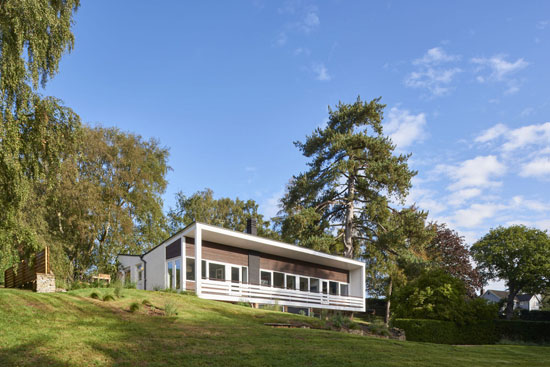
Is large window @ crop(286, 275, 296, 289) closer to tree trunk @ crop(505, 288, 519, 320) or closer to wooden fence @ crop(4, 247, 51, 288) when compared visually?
wooden fence @ crop(4, 247, 51, 288)

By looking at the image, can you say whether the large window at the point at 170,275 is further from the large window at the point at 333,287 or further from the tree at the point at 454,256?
the tree at the point at 454,256

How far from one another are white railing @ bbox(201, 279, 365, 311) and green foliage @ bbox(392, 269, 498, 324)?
517cm

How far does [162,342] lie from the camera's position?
10.7 metres

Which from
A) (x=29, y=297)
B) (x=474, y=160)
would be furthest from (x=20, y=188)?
(x=474, y=160)

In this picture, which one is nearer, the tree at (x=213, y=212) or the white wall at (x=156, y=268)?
the white wall at (x=156, y=268)

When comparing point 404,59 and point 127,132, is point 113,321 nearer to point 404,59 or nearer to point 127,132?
point 404,59

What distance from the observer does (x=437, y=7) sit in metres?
16.0

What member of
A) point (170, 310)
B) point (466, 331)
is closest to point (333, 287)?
point (466, 331)

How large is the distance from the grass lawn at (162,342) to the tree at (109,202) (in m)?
18.9

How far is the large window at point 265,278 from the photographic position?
26.5 m

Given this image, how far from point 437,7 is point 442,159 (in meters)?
7.17

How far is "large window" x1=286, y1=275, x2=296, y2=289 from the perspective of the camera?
92.6 feet

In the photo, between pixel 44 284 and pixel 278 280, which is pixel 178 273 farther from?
pixel 278 280

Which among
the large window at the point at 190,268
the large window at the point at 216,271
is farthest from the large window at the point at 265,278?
the large window at the point at 190,268
